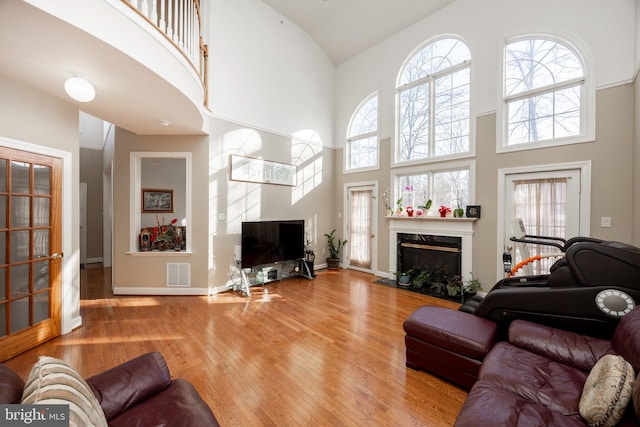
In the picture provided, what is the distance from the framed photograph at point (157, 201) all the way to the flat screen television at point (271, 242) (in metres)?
2.52

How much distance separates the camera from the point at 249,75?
15.6 feet

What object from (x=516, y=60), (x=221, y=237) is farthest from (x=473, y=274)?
(x=221, y=237)

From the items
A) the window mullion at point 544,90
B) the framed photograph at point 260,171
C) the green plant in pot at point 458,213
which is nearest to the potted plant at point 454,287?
the green plant in pot at point 458,213

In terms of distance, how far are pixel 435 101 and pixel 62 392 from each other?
18.5 feet

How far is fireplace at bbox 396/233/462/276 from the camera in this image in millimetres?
4466

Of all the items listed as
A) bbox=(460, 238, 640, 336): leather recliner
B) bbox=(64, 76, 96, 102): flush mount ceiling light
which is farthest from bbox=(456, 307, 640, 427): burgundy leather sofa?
bbox=(64, 76, 96, 102): flush mount ceiling light

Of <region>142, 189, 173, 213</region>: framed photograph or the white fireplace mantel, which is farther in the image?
<region>142, 189, 173, 213</region>: framed photograph

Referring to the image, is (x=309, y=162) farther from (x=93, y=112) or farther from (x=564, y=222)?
(x=564, y=222)

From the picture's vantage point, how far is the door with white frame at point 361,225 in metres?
5.69

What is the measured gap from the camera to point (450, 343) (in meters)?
2.03

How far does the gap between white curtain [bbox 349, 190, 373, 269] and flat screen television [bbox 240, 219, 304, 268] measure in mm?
1388

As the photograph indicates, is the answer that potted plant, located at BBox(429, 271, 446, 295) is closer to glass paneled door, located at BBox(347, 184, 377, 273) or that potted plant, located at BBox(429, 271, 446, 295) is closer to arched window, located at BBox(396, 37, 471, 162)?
glass paneled door, located at BBox(347, 184, 377, 273)

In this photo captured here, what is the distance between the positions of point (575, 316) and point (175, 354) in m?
3.39

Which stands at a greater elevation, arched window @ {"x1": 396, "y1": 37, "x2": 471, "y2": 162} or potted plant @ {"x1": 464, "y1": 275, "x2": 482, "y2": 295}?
arched window @ {"x1": 396, "y1": 37, "x2": 471, "y2": 162}
